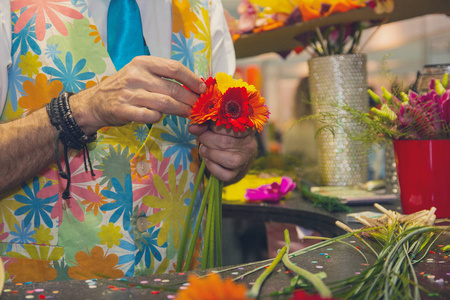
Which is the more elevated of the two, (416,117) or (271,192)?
(416,117)

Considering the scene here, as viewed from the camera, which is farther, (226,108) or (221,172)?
(221,172)

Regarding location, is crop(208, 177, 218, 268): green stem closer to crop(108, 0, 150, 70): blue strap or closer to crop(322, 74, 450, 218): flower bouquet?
crop(108, 0, 150, 70): blue strap

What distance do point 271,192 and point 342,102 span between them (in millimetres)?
485

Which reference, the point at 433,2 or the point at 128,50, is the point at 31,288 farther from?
the point at 433,2

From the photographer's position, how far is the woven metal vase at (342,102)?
1881 mm

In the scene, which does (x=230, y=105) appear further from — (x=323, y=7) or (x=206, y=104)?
(x=323, y=7)

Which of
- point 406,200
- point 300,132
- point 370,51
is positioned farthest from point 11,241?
point 370,51

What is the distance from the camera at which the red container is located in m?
1.24

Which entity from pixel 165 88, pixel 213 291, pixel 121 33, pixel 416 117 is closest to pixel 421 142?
pixel 416 117

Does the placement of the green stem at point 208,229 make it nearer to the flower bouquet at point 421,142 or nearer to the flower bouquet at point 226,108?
the flower bouquet at point 226,108

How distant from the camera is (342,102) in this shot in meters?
1.87

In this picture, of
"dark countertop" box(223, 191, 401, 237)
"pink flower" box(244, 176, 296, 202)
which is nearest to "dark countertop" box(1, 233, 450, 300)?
"dark countertop" box(223, 191, 401, 237)

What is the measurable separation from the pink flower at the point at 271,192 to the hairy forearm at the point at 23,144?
35.3 inches

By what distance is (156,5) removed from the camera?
4.21 ft
